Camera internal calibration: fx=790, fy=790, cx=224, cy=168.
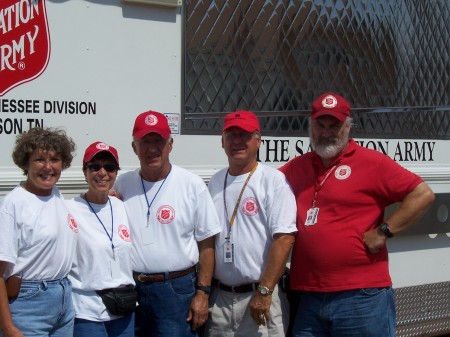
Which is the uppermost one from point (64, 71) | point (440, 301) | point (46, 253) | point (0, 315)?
point (64, 71)

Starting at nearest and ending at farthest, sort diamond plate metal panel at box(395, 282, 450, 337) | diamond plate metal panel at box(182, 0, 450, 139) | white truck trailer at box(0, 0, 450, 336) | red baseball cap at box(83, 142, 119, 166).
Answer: red baseball cap at box(83, 142, 119, 166) < white truck trailer at box(0, 0, 450, 336) < diamond plate metal panel at box(182, 0, 450, 139) < diamond plate metal panel at box(395, 282, 450, 337)

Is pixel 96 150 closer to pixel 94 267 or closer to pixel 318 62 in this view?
pixel 94 267

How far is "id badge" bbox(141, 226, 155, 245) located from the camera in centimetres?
323

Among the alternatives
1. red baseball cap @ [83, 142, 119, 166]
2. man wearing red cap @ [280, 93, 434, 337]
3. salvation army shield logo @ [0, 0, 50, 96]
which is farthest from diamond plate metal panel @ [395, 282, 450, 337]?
salvation army shield logo @ [0, 0, 50, 96]

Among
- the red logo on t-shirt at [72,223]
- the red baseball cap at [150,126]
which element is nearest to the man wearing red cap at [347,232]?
the red baseball cap at [150,126]

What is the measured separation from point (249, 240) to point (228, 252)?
10 cm

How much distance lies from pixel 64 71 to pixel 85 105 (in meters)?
0.17

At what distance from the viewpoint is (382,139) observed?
14.8 ft

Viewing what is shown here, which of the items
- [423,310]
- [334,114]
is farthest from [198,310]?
[423,310]

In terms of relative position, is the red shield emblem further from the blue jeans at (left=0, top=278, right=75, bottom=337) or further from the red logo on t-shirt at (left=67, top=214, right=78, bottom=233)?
the blue jeans at (left=0, top=278, right=75, bottom=337)

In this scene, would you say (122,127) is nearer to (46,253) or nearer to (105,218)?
(105,218)

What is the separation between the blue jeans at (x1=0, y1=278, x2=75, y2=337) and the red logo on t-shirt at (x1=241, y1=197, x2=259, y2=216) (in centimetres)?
Result: 82

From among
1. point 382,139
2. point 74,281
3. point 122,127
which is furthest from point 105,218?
point 382,139

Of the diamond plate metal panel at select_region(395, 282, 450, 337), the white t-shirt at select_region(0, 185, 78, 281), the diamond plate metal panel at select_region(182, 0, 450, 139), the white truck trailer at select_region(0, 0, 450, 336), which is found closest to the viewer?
the white t-shirt at select_region(0, 185, 78, 281)
